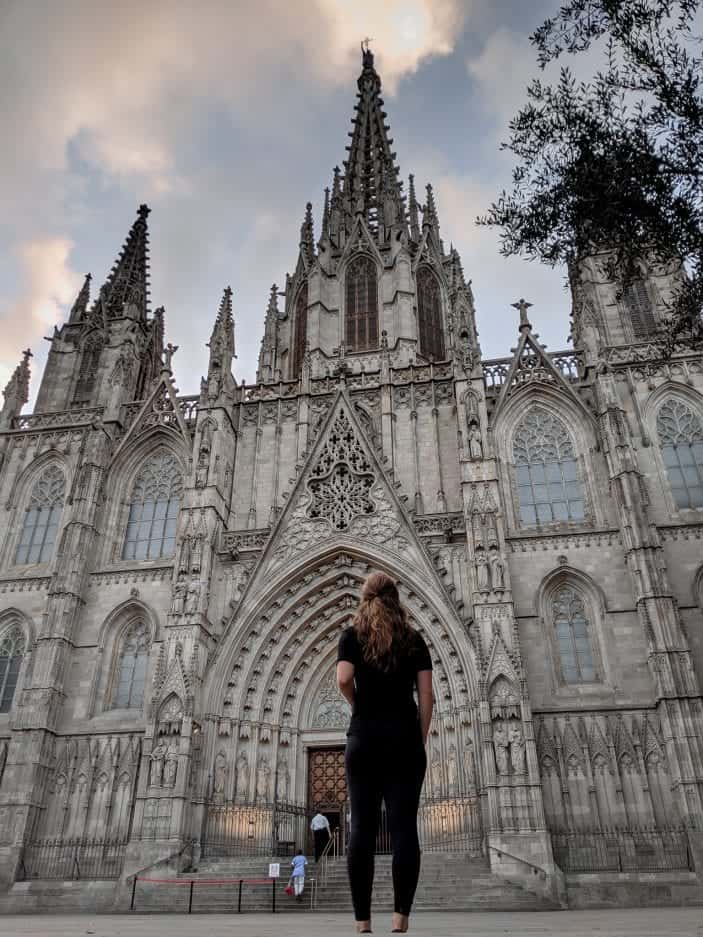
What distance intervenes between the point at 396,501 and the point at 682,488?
8647mm

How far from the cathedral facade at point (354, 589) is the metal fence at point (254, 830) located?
A: 81mm

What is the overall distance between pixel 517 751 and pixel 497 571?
14.9 ft

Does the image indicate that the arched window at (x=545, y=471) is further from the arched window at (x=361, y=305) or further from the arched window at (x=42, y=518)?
the arched window at (x=42, y=518)

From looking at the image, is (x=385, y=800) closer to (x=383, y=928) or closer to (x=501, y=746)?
(x=383, y=928)

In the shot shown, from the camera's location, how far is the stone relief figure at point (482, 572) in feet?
61.6

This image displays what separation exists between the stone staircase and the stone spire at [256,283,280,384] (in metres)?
17.5

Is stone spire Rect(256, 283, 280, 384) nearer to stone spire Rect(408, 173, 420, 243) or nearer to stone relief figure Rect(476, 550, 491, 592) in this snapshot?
stone spire Rect(408, 173, 420, 243)

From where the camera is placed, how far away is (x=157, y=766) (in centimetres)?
1780

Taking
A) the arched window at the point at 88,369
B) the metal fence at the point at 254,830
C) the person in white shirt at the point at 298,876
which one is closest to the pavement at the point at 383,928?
the person in white shirt at the point at 298,876

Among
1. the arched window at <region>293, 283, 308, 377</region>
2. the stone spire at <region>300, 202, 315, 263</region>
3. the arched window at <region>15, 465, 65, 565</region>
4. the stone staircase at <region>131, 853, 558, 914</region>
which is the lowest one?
the stone staircase at <region>131, 853, 558, 914</region>

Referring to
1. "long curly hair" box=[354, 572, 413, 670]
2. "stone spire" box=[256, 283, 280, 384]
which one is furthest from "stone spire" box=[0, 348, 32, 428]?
"long curly hair" box=[354, 572, 413, 670]

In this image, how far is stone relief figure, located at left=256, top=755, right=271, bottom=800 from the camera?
18.9 meters

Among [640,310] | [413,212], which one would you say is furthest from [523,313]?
[413,212]

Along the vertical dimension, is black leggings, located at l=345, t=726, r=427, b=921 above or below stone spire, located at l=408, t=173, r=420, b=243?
below
